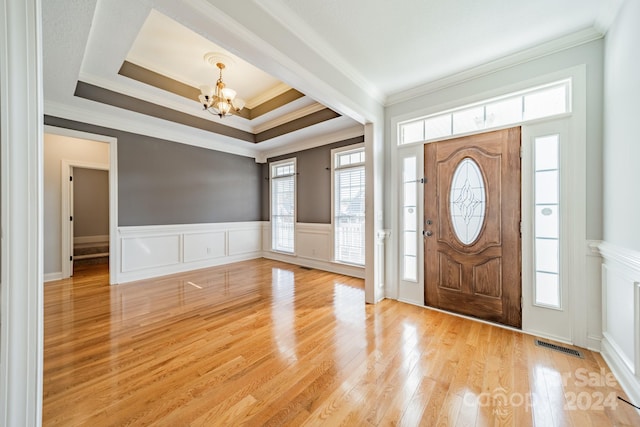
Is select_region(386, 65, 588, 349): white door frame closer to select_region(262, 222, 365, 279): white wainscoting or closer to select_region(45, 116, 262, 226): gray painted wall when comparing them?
select_region(262, 222, 365, 279): white wainscoting

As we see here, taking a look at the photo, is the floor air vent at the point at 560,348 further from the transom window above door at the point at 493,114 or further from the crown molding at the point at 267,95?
the crown molding at the point at 267,95

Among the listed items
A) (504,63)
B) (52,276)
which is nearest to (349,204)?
(504,63)

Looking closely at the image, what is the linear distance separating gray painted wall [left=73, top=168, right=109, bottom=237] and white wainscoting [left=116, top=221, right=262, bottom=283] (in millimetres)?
3128

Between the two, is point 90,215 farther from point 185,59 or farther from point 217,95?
point 217,95

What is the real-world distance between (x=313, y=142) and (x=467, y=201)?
319cm

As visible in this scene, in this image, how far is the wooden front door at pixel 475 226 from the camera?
102 inches

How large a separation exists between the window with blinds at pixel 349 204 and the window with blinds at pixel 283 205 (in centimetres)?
121

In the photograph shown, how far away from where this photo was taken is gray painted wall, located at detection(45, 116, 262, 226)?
4254 mm

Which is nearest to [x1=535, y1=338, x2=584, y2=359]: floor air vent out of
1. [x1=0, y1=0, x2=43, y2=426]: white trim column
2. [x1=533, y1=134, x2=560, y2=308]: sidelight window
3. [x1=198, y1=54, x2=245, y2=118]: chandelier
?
[x1=533, y1=134, x2=560, y2=308]: sidelight window

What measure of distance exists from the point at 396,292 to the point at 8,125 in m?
3.61

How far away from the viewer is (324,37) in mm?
2371

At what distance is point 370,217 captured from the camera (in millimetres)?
3342

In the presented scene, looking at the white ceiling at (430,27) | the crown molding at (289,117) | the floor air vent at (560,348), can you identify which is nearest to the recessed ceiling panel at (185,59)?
the crown molding at (289,117)

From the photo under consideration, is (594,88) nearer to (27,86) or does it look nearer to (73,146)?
(27,86)
